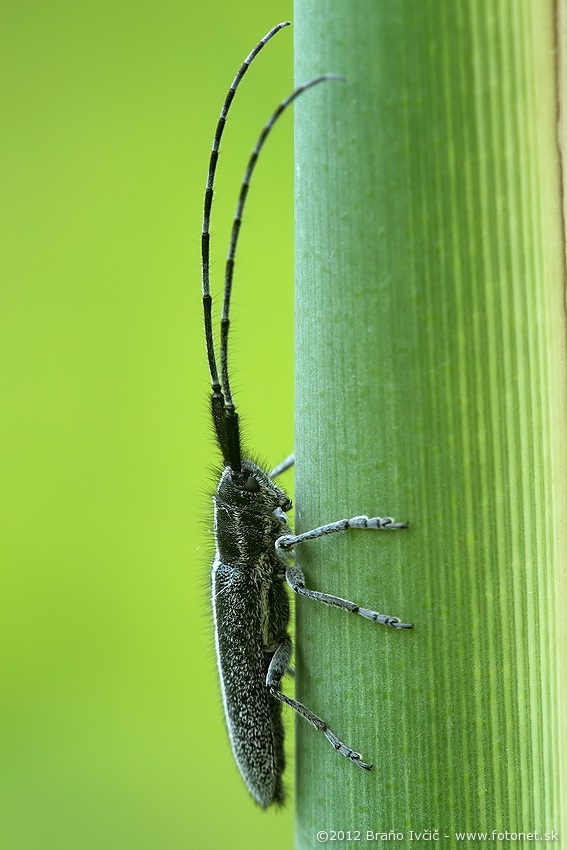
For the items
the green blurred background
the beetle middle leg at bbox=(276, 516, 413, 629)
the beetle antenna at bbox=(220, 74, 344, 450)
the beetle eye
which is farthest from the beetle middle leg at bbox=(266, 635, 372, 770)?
the green blurred background

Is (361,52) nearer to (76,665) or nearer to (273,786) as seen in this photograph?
(273,786)

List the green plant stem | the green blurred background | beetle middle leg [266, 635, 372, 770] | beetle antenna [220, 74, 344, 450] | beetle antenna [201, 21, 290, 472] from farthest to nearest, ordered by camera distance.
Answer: the green blurred background < beetle antenna [201, 21, 290, 472] < beetle antenna [220, 74, 344, 450] < beetle middle leg [266, 635, 372, 770] < the green plant stem

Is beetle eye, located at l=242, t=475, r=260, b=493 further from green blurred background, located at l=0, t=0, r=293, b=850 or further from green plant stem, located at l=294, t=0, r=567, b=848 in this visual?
green blurred background, located at l=0, t=0, r=293, b=850

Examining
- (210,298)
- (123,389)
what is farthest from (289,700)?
(123,389)

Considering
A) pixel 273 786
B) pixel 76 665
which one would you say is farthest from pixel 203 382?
pixel 273 786

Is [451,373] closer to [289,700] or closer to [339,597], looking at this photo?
[339,597]

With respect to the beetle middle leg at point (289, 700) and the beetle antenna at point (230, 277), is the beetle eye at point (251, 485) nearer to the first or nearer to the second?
the beetle antenna at point (230, 277)

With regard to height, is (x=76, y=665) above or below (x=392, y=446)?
below
